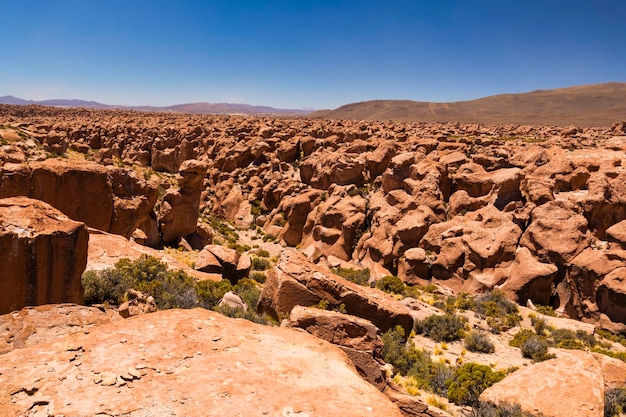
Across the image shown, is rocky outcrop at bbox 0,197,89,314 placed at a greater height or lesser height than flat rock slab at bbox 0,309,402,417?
greater

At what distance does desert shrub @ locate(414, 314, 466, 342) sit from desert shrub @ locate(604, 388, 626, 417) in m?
5.81

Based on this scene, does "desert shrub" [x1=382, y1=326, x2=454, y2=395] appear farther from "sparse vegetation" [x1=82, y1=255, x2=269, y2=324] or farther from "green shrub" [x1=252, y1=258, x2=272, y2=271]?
"green shrub" [x1=252, y1=258, x2=272, y2=271]

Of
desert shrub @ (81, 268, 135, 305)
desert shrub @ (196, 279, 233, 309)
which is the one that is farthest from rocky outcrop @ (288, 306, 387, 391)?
desert shrub @ (81, 268, 135, 305)

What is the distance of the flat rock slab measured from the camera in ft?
17.2

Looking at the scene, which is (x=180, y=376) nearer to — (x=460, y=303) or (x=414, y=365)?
(x=414, y=365)

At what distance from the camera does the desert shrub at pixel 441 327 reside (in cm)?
1519

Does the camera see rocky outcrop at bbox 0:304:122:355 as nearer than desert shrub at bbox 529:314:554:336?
Yes

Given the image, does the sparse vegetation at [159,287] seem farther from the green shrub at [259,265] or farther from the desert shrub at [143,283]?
the green shrub at [259,265]

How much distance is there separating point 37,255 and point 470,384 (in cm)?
1128

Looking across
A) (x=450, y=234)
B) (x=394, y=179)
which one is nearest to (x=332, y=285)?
(x=450, y=234)

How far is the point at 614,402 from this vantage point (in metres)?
9.51

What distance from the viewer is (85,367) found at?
5941mm

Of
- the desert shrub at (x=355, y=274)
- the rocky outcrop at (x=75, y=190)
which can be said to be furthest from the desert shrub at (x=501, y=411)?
the rocky outcrop at (x=75, y=190)

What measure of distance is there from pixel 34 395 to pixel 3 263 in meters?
4.09
